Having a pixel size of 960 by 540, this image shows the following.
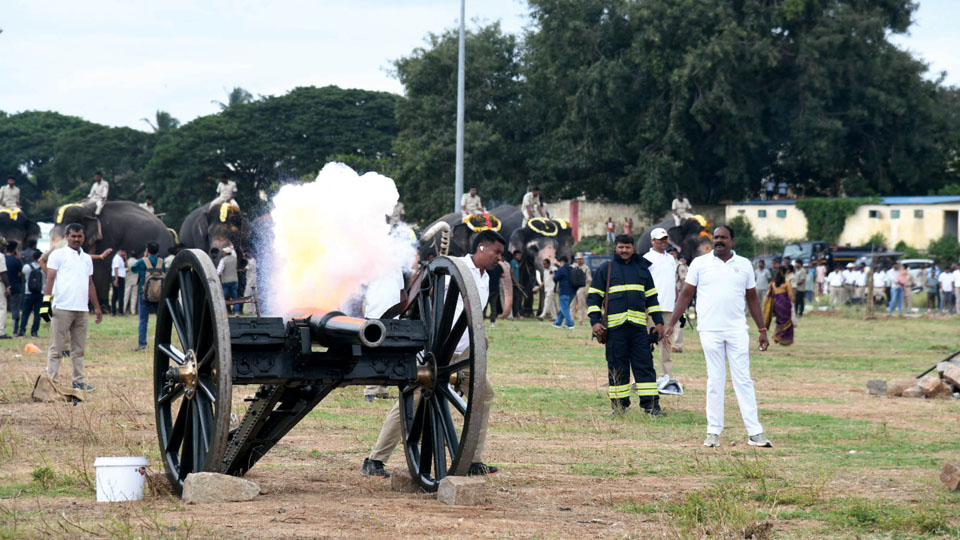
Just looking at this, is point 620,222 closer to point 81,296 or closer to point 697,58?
point 697,58

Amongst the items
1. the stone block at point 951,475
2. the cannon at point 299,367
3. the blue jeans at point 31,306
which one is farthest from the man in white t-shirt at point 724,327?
the blue jeans at point 31,306

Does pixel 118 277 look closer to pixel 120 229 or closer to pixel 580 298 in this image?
pixel 120 229

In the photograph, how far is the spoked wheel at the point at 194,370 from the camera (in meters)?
6.89

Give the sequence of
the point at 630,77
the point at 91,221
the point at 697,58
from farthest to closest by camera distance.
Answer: the point at 630,77 → the point at 697,58 → the point at 91,221

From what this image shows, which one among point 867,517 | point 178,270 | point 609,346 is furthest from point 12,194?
point 867,517

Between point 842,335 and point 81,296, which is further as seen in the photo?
point 842,335

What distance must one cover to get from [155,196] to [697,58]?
29.0 meters

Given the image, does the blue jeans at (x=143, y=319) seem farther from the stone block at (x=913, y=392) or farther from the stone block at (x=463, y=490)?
the stone block at (x=463, y=490)

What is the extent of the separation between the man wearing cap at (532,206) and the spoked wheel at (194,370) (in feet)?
92.8

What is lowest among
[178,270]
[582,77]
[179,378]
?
[179,378]

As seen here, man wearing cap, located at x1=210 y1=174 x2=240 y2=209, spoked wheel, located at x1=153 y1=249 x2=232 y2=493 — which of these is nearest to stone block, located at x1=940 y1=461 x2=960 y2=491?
spoked wheel, located at x1=153 y1=249 x2=232 y2=493

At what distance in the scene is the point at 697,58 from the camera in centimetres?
5119

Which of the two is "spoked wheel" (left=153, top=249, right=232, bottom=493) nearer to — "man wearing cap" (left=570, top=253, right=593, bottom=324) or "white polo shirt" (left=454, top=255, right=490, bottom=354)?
"white polo shirt" (left=454, top=255, right=490, bottom=354)

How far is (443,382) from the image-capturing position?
7.82 metres
